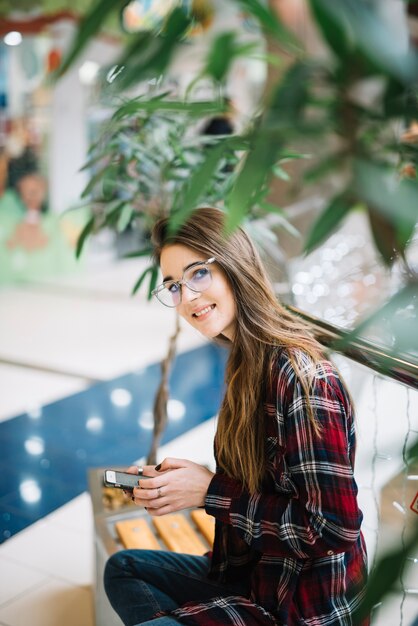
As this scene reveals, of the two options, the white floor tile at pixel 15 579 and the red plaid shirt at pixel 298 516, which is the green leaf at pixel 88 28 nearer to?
the red plaid shirt at pixel 298 516

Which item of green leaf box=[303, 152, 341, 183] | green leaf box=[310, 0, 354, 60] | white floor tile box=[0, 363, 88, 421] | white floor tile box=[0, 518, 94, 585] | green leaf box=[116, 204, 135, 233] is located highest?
white floor tile box=[0, 363, 88, 421]

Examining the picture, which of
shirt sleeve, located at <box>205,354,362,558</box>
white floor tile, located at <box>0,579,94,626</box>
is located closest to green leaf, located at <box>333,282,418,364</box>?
shirt sleeve, located at <box>205,354,362,558</box>

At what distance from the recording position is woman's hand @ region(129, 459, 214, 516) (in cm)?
153

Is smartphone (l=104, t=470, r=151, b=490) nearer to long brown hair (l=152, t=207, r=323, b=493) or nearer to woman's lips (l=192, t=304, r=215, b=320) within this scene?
long brown hair (l=152, t=207, r=323, b=493)

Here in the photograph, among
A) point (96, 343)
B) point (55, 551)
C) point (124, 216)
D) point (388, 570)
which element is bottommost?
point (388, 570)

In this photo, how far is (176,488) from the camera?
5.03 ft

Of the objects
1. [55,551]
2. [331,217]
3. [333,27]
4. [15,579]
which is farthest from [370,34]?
[55,551]

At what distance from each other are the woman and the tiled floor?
17cm

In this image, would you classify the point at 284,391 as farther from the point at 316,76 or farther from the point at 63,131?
the point at 63,131

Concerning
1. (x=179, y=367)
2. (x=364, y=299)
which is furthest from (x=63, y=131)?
(x=364, y=299)

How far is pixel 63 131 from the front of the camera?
28.4 ft

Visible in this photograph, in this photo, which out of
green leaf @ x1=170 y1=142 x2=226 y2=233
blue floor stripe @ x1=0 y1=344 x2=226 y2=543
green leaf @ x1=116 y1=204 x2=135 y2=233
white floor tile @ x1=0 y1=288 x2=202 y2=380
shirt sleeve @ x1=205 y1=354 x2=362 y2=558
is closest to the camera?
green leaf @ x1=170 y1=142 x2=226 y2=233

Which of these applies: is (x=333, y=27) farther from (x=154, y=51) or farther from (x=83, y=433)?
(x=83, y=433)

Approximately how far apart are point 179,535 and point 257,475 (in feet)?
3.10
